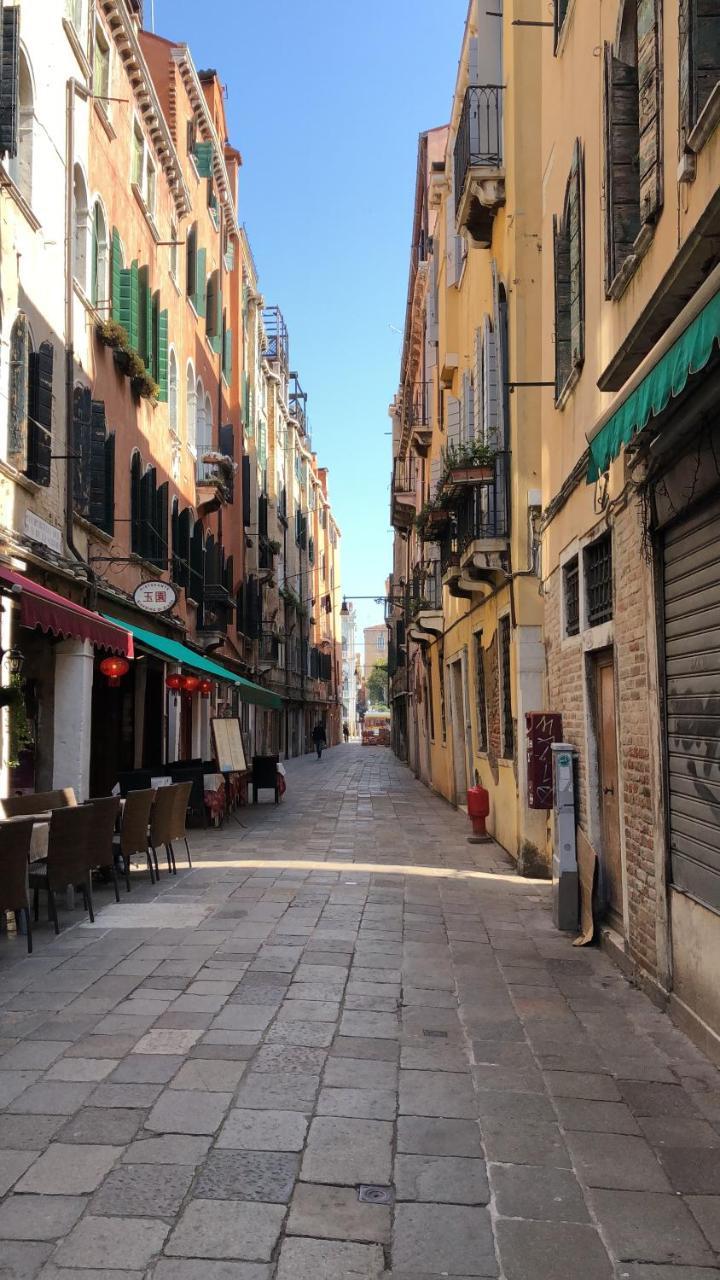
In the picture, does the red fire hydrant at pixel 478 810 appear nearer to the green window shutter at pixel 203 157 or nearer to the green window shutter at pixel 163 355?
the green window shutter at pixel 163 355

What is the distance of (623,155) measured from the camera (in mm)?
6562

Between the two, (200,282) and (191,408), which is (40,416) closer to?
(191,408)

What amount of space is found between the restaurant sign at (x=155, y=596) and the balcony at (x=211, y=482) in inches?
296

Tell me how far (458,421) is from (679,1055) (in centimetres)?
1291

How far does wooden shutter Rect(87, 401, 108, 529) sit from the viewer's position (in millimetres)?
13930

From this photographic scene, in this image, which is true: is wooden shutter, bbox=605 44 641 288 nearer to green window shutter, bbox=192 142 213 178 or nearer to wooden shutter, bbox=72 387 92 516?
wooden shutter, bbox=72 387 92 516

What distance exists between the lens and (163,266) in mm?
19375

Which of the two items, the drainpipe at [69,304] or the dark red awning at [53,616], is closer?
the dark red awning at [53,616]

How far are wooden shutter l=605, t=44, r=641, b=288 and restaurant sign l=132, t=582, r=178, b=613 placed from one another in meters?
9.84

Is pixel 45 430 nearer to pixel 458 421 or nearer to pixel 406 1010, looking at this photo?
pixel 458 421

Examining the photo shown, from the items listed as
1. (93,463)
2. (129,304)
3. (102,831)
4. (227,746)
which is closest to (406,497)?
(129,304)

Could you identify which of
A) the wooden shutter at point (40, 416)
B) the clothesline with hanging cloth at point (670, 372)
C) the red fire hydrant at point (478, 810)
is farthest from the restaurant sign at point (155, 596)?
the clothesline with hanging cloth at point (670, 372)

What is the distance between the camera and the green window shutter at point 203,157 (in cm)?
2414

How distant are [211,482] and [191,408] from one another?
1658 mm
